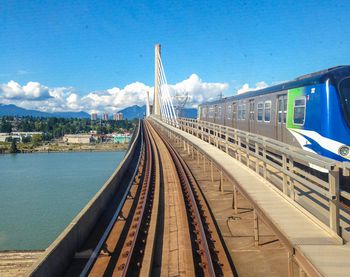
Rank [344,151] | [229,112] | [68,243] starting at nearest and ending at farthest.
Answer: [68,243], [344,151], [229,112]

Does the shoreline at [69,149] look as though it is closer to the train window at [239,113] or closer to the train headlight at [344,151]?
the train window at [239,113]

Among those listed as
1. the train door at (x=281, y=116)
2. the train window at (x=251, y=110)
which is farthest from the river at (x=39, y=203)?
the train door at (x=281, y=116)

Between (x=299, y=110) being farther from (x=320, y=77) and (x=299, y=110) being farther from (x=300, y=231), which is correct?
(x=300, y=231)

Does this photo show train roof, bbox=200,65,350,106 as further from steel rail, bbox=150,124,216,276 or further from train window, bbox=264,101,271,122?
steel rail, bbox=150,124,216,276

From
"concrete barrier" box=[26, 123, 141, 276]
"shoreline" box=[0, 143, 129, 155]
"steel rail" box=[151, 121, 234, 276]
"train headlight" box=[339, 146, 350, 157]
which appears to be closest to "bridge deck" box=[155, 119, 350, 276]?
"steel rail" box=[151, 121, 234, 276]

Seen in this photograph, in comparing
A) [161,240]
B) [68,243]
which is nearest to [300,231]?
[161,240]

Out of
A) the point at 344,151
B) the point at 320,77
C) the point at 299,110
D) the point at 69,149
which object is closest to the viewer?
the point at 344,151

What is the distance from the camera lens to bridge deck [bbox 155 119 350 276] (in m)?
4.35

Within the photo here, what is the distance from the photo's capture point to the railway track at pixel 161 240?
7.12m

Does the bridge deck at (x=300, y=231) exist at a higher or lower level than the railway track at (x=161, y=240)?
higher

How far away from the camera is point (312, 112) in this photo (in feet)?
35.2

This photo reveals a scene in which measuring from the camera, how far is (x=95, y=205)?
34.6 feet

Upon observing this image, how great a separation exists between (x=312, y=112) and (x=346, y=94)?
1.13m

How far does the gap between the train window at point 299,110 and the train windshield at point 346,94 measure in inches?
62.5
